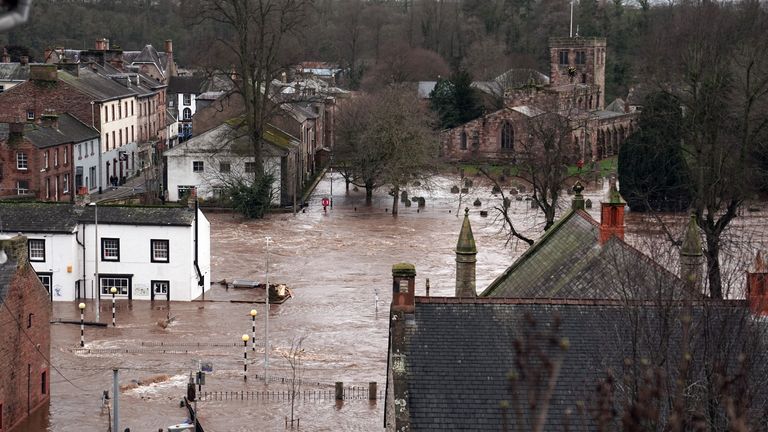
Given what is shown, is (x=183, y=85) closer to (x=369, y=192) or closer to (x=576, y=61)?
(x=576, y=61)

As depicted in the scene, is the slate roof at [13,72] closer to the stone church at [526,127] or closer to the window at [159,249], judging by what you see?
the stone church at [526,127]

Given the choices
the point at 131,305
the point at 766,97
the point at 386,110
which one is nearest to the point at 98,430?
the point at 131,305

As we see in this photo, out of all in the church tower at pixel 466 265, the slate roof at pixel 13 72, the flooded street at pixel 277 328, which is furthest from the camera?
the slate roof at pixel 13 72

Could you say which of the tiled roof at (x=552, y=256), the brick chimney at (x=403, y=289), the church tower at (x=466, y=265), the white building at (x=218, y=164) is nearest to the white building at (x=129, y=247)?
the church tower at (x=466, y=265)

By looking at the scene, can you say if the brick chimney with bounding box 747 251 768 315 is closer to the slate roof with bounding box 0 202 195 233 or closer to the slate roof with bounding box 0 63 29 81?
the slate roof with bounding box 0 202 195 233

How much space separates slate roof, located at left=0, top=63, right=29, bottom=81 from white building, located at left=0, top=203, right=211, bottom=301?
43619 mm

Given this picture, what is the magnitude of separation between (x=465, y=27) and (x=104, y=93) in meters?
69.6

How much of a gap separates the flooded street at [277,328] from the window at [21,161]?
984 centimetres

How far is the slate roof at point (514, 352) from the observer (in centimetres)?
1825

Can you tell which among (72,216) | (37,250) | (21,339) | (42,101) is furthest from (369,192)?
(21,339)

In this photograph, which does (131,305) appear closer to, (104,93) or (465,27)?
(104,93)

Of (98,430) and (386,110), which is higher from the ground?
(386,110)

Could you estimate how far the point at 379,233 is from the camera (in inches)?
2324

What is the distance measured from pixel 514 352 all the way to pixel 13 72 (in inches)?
2878
